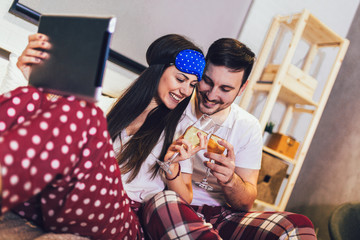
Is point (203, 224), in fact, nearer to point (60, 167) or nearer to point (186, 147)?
point (186, 147)

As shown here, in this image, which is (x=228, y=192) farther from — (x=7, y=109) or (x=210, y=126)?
(x=7, y=109)

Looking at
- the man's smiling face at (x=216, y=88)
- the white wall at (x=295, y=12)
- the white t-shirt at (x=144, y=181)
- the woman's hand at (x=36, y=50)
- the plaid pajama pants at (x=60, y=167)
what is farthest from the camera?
the white wall at (x=295, y=12)

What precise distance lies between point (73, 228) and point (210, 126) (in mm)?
590

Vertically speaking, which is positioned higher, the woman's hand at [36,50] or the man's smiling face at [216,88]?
the man's smiling face at [216,88]

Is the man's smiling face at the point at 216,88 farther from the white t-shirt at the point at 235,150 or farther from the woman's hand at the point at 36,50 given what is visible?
the woman's hand at the point at 36,50

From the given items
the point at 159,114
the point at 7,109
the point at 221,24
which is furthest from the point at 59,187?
the point at 221,24

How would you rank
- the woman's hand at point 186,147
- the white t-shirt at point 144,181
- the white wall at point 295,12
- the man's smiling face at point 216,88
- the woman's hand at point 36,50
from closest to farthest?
the woman's hand at point 36,50 → the woman's hand at point 186,147 → the white t-shirt at point 144,181 → the man's smiling face at point 216,88 → the white wall at point 295,12

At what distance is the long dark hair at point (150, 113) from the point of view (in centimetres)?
135

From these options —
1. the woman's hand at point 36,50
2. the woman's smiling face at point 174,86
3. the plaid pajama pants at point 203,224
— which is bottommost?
the plaid pajama pants at point 203,224

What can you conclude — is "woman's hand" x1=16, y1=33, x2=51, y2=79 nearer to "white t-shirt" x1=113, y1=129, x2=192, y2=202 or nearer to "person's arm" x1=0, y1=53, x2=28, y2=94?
"person's arm" x1=0, y1=53, x2=28, y2=94

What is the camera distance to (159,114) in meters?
1.47

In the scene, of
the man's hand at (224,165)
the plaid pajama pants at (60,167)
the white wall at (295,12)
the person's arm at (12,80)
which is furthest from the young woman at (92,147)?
the white wall at (295,12)

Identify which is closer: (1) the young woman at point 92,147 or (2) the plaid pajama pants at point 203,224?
(1) the young woman at point 92,147

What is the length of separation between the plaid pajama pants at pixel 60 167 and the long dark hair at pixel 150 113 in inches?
14.2
